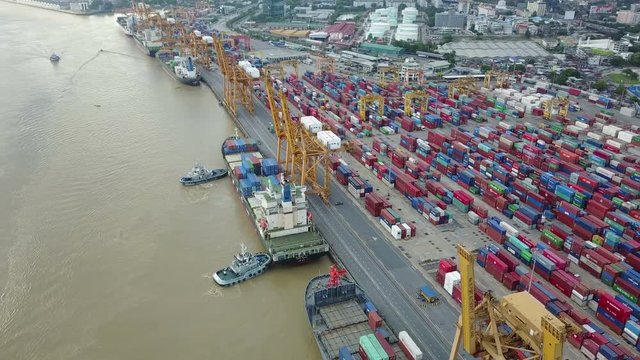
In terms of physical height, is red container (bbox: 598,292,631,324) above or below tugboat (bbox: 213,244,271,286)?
above

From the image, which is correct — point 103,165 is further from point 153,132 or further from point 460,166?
point 460,166

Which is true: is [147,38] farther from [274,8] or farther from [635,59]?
[635,59]

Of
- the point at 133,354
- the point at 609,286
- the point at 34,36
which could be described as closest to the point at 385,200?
the point at 609,286

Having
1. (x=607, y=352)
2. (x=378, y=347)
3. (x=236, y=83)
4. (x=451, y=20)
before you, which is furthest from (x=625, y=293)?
(x=451, y=20)

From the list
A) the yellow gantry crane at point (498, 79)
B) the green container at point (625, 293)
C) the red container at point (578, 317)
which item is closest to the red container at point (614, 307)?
the red container at point (578, 317)

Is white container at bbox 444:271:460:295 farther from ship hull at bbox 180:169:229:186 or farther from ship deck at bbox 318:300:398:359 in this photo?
ship hull at bbox 180:169:229:186

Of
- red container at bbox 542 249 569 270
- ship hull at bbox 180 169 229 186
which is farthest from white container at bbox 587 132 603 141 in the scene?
ship hull at bbox 180 169 229 186

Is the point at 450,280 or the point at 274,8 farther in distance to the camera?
the point at 274,8
